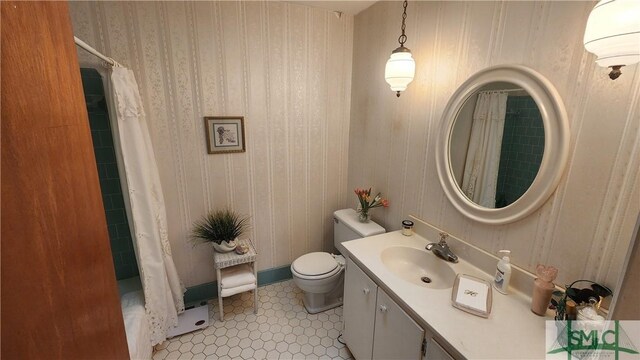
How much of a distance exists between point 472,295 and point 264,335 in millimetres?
1451

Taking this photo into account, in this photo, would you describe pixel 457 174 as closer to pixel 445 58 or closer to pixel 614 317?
pixel 445 58

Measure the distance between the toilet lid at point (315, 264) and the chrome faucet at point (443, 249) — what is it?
0.80 metres

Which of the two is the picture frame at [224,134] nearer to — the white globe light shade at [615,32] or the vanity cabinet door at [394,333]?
the vanity cabinet door at [394,333]

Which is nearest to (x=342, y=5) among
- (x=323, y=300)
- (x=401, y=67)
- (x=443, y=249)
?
(x=401, y=67)

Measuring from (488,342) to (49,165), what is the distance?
1.33 m

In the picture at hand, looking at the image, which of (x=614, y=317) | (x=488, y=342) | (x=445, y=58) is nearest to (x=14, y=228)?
(x=614, y=317)

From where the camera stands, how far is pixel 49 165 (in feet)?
1.63

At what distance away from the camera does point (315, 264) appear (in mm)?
2012

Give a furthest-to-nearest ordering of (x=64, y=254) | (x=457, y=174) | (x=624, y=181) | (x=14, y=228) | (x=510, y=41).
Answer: (x=457, y=174) < (x=510, y=41) < (x=624, y=181) < (x=64, y=254) < (x=14, y=228)

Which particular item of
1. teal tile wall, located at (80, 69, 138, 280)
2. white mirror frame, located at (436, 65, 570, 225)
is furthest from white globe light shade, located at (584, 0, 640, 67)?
teal tile wall, located at (80, 69, 138, 280)

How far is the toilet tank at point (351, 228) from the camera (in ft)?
6.39

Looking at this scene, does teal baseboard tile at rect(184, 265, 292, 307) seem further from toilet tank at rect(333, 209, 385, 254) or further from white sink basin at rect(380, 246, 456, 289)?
white sink basin at rect(380, 246, 456, 289)

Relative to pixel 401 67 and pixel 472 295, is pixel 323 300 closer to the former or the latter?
pixel 472 295

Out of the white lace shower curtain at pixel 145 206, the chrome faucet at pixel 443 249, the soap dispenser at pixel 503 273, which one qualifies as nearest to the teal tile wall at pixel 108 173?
the white lace shower curtain at pixel 145 206
